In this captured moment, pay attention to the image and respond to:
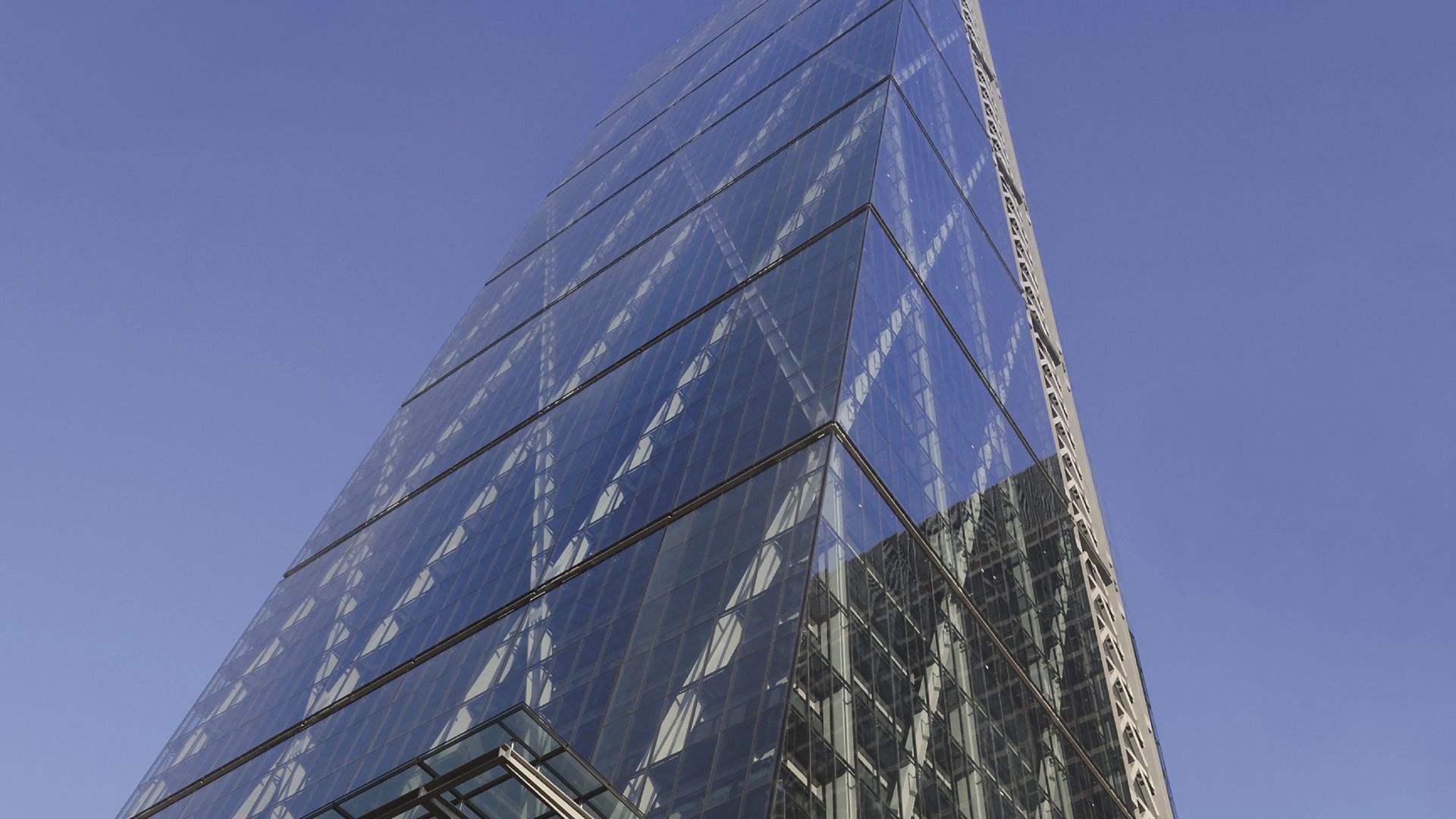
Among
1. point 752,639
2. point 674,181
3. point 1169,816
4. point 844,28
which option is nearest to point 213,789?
point 752,639

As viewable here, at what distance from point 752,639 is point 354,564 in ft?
90.3

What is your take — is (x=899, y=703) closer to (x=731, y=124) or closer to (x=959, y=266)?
(x=959, y=266)

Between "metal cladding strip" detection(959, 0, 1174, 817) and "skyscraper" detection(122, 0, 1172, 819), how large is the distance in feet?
0.90

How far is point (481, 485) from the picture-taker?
4684 centimetres

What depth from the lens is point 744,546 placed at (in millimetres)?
29406

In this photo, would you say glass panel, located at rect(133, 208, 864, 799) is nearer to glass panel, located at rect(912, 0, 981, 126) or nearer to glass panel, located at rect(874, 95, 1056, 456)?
glass panel, located at rect(874, 95, 1056, 456)

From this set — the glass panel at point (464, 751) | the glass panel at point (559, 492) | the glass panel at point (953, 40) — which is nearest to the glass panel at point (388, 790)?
the glass panel at point (464, 751)

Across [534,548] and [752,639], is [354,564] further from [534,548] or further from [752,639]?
[752,639]

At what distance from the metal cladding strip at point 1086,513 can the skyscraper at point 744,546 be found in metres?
0.27

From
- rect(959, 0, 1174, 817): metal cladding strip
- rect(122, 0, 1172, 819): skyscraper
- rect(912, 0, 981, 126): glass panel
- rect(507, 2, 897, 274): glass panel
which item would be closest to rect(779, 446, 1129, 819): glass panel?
rect(122, 0, 1172, 819): skyscraper

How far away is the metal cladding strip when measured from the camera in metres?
40.6

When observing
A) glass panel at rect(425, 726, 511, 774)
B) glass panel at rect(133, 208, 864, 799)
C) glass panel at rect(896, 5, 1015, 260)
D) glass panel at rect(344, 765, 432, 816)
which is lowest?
glass panel at rect(344, 765, 432, 816)

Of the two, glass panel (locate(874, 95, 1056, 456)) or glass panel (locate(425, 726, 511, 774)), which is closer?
glass panel (locate(425, 726, 511, 774))

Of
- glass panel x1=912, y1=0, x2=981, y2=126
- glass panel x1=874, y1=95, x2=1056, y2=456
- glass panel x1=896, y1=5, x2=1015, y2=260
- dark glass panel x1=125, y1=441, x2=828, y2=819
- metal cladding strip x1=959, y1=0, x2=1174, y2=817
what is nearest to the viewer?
dark glass panel x1=125, y1=441, x2=828, y2=819
